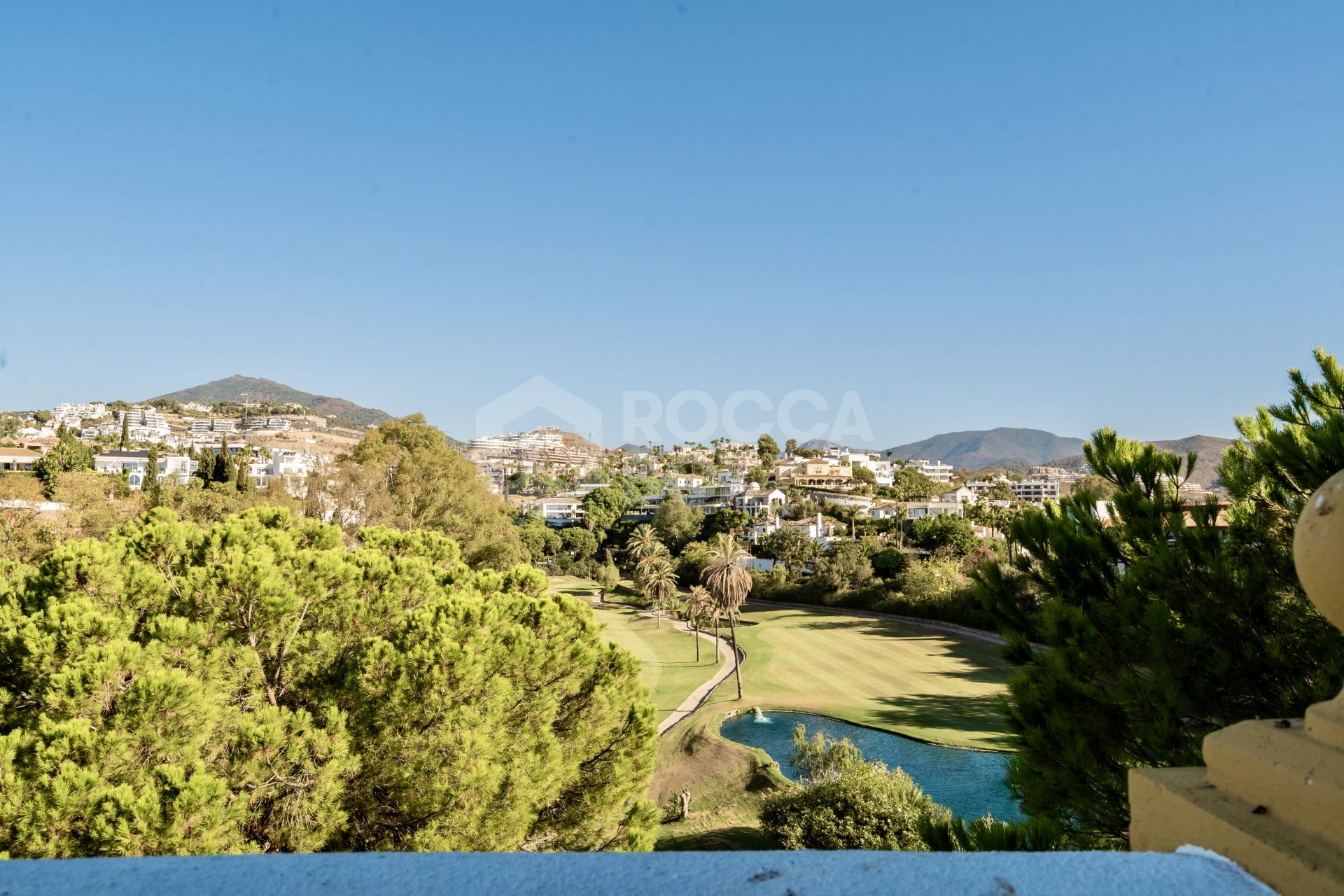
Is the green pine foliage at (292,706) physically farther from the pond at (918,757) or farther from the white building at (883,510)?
the white building at (883,510)

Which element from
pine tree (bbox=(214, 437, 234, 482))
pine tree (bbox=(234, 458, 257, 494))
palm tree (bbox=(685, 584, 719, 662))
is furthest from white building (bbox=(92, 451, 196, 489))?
palm tree (bbox=(685, 584, 719, 662))

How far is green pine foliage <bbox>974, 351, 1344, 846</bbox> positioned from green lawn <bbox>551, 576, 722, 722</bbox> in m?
13.7

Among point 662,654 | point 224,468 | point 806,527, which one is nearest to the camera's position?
point 662,654

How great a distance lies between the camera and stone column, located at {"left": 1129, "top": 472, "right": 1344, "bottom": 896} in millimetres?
1081

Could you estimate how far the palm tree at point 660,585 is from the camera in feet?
110

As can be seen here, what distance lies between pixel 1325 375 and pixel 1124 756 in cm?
292

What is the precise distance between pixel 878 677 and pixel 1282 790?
24807 mm

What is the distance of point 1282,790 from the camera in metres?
1.17

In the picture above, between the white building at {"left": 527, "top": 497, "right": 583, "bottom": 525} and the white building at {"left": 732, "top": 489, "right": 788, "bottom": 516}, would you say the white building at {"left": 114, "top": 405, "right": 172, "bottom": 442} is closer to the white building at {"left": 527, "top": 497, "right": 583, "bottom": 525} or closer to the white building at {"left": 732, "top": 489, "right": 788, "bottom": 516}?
the white building at {"left": 527, "top": 497, "right": 583, "bottom": 525}

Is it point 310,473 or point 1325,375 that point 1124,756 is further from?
point 310,473

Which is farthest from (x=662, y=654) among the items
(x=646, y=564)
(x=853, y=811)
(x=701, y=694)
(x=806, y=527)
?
(x=806, y=527)

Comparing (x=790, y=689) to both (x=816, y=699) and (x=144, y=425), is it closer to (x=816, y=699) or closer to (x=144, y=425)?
(x=816, y=699)

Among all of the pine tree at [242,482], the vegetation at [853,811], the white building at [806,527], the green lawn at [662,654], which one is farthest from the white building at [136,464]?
the vegetation at [853,811]

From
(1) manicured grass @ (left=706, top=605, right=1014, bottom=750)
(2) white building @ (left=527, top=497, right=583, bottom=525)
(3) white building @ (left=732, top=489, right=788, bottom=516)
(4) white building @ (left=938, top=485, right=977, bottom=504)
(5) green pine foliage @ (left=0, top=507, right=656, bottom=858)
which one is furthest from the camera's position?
(2) white building @ (left=527, top=497, right=583, bottom=525)
